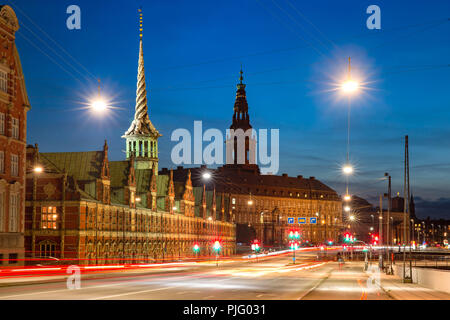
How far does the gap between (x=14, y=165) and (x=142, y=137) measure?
56.1 metres

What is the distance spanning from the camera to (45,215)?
6512 cm

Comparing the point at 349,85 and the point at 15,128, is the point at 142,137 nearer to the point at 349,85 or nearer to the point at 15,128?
the point at 15,128

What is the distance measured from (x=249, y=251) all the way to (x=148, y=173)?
57.1 metres

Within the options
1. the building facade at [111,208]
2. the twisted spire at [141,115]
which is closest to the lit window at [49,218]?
the building facade at [111,208]

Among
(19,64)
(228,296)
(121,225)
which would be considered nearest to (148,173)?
(121,225)

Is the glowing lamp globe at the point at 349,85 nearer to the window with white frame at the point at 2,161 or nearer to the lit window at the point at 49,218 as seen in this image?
the window with white frame at the point at 2,161

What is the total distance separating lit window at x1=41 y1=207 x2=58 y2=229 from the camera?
64812 mm

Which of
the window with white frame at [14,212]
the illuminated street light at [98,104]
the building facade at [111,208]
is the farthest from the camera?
the building facade at [111,208]

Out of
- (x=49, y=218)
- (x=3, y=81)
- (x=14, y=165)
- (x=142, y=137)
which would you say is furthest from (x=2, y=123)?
(x=142, y=137)

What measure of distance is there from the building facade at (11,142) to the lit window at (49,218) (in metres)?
11.7

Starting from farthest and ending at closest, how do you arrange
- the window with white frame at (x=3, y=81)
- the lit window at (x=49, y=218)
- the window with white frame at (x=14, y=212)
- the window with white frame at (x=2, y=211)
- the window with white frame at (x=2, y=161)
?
the lit window at (x=49, y=218), the window with white frame at (x=14, y=212), the window with white frame at (x=3, y=81), the window with white frame at (x=2, y=161), the window with white frame at (x=2, y=211)

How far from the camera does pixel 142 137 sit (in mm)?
108312

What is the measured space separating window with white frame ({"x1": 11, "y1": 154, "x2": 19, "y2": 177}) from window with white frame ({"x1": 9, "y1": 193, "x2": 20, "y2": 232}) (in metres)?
1.75

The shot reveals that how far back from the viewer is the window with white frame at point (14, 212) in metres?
51.5
